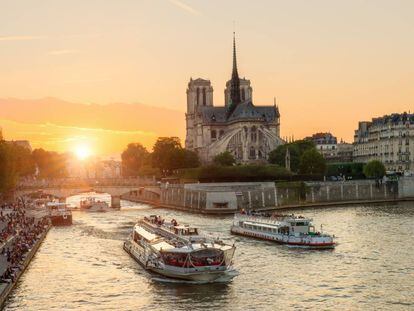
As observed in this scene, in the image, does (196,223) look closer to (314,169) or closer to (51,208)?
(51,208)

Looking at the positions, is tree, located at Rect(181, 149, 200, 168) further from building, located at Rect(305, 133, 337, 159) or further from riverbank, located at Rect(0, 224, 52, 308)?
riverbank, located at Rect(0, 224, 52, 308)

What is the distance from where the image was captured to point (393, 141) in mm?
135875

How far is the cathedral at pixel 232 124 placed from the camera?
139300 millimetres

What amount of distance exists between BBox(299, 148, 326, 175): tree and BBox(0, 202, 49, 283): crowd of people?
54465 mm

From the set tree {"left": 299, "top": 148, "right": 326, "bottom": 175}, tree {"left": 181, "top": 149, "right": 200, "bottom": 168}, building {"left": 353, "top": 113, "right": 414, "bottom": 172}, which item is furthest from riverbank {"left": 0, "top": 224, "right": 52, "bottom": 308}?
building {"left": 353, "top": 113, "right": 414, "bottom": 172}

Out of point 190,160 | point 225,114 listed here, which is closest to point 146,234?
point 190,160

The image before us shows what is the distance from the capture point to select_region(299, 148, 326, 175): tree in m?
117

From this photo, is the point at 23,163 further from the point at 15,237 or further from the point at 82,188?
the point at 15,237

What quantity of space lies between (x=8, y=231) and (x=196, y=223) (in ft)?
71.1

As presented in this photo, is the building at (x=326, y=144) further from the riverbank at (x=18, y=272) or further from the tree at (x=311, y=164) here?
the riverbank at (x=18, y=272)

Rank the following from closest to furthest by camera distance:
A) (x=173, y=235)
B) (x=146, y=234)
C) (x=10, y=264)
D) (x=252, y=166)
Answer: (x=10, y=264)
(x=173, y=235)
(x=146, y=234)
(x=252, y=166)

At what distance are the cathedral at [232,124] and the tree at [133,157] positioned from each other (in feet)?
36.8

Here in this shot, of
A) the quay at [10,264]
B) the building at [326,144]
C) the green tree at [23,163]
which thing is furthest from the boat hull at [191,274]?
the building at [326,144]

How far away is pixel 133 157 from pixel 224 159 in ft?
176
